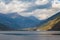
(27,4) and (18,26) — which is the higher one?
(27,4)

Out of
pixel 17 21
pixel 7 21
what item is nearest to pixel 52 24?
pixel 17 21

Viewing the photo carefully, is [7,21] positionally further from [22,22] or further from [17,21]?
[22,22]

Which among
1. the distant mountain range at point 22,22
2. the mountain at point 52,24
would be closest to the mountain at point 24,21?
the distant mountain range at point 22,22

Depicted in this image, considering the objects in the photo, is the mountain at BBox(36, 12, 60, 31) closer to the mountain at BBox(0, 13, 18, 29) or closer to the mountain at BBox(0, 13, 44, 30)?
the mountain at BBox(0, 13, 44, 30)

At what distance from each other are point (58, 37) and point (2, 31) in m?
1.72

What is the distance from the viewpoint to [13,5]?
5.75 m

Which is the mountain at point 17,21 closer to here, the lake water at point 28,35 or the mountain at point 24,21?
the mountain at point 24,21

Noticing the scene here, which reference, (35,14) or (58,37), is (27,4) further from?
(58,37)

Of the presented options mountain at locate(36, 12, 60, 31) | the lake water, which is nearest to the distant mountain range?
mountain at locate(36, 12, 60, 31)

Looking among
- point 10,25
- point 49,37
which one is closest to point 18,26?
point 10,25

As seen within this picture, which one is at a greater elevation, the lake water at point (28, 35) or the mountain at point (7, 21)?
the mountain at point (7, 21)

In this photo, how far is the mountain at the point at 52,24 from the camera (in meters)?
5.69

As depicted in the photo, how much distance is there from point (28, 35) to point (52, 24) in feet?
3.03

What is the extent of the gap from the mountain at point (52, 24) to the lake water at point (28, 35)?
0.51 feet
